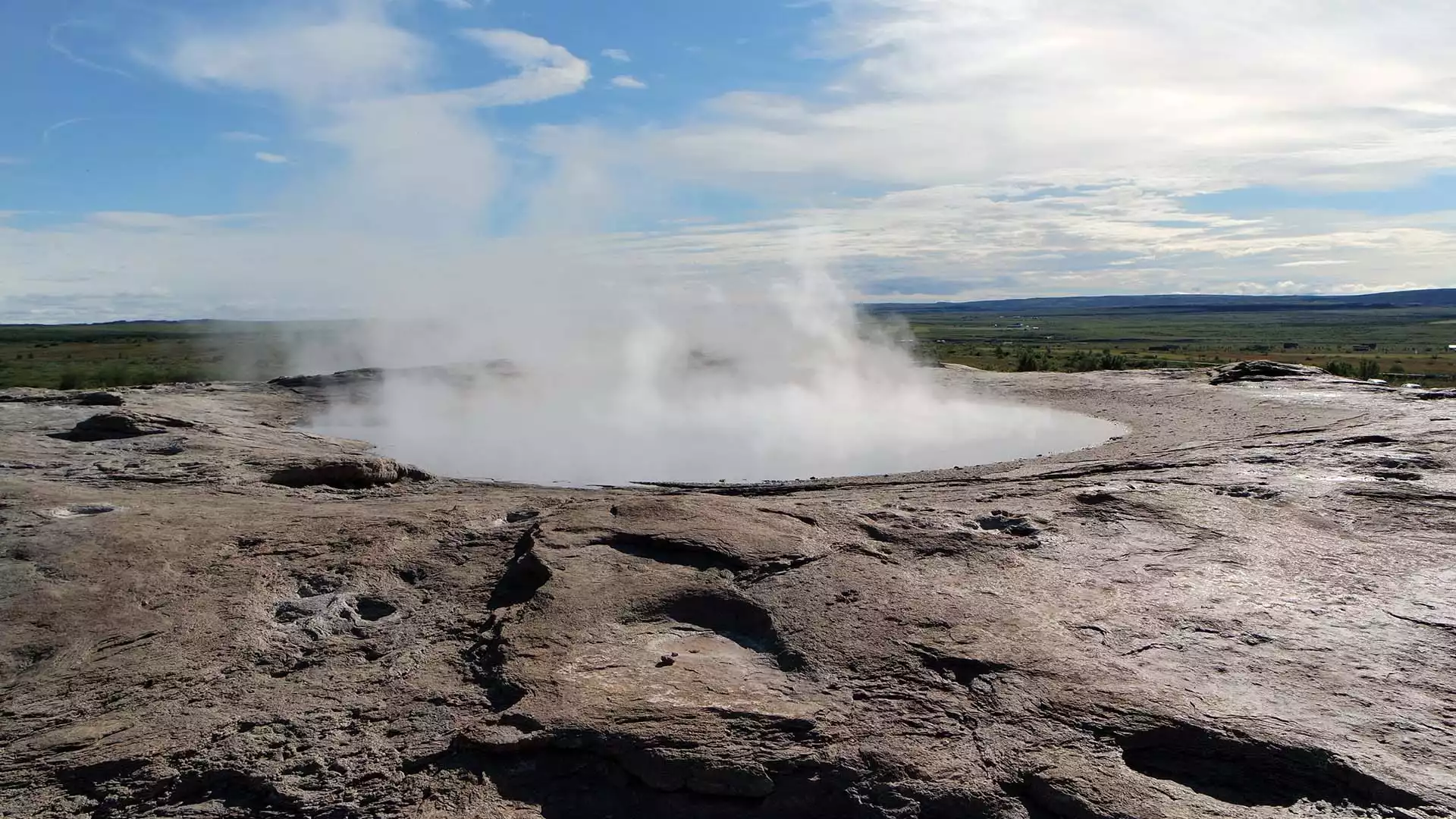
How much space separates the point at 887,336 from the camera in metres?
23.4

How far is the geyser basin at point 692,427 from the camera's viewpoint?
37.2ft

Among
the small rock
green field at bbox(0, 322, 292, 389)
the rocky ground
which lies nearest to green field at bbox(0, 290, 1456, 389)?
green field at bbox(0, 322, 292, 389)

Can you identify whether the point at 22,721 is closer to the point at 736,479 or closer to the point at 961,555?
the point at 961,555

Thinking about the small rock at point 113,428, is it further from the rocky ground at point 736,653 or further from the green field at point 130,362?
the green field at point 130,362

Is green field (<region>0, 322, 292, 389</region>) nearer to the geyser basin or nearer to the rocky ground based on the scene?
the geyser basin

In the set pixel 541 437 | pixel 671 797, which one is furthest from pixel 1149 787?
pixel 541 437

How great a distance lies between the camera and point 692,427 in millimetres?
14172

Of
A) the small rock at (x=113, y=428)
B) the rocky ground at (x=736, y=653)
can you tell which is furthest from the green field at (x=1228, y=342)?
the rocky ground at (x=736, y=653)

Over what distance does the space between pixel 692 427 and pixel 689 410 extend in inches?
70.1

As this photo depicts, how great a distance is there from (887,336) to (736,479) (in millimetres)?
13582

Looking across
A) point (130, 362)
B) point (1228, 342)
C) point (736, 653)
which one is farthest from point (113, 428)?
point (1228, 342)

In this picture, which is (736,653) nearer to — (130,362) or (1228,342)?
(130,362)

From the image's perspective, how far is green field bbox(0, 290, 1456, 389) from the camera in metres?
30.4

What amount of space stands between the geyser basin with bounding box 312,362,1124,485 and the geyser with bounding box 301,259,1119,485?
0.05 m
